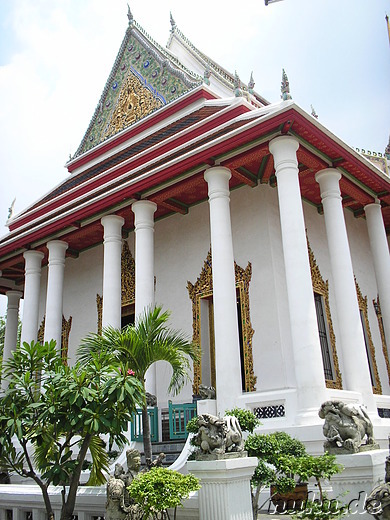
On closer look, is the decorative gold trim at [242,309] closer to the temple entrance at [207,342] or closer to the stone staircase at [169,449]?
the temple entrance at [207,342]

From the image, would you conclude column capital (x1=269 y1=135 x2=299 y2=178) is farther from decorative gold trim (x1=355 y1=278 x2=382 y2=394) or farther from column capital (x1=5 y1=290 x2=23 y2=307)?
column capital (x1=5 y1=290 x2=23 y2=307)

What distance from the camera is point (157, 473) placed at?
4.29 m

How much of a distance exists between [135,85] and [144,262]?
5920 millimetres

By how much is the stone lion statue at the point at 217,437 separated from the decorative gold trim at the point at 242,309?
4.18 m

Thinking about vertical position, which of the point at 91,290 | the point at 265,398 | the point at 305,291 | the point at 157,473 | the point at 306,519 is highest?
the point at 91,290

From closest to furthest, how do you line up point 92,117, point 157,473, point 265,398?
point 157,473 → point 265,398 → point 92,117

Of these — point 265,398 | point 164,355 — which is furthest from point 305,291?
point 164,355

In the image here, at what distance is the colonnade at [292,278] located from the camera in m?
7.65

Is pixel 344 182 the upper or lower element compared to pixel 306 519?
upper

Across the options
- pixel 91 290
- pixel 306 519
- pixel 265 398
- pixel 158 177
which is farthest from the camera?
pixel 91 290

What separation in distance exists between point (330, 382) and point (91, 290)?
20.2 feet

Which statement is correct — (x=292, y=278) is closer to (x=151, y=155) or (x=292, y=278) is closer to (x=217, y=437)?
(x=217, y=437)

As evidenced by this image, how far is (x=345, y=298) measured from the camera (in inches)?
351

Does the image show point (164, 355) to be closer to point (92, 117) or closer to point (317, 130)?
point (317, 130)
